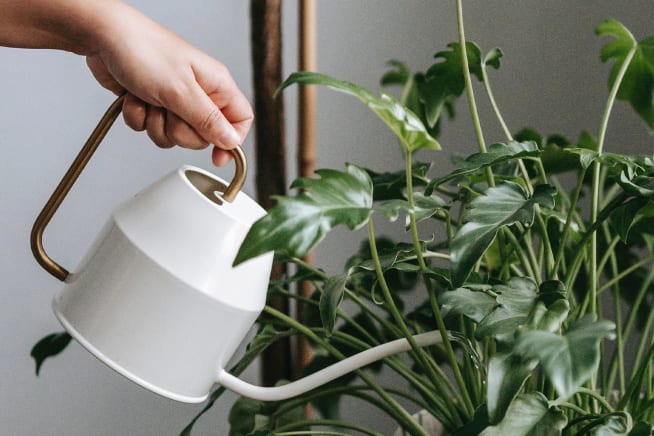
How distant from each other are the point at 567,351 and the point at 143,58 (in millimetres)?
386

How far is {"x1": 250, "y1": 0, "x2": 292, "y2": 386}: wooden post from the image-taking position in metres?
0.96

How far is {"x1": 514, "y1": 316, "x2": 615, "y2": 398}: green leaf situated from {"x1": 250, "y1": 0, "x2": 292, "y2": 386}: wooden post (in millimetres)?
560

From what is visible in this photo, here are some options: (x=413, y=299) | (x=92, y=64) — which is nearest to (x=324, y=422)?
(x=92, y=64)

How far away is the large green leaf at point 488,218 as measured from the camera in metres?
0.51

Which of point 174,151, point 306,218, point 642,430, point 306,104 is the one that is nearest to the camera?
point 306,218

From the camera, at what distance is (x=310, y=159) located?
3.55 feet

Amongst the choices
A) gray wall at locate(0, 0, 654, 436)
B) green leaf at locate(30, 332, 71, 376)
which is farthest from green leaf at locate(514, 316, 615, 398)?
gray wall at locate(0, 0, 654, 436)

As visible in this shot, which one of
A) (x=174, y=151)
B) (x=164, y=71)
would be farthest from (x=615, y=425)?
(x=174, y=151)

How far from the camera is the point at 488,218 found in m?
0.53

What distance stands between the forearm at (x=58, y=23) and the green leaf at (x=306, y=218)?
26 cm

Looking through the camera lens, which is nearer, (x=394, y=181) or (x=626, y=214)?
(x=626, y=214)

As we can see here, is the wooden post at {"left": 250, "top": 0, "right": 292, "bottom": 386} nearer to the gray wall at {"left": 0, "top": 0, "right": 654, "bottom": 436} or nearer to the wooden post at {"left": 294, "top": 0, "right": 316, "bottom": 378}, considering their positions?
the wooden post at {"left": 294, "top": 0, "right": 316, "bottom": 378}

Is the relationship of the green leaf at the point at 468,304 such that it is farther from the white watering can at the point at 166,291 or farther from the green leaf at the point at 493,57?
the green leaf at the point at 493,57

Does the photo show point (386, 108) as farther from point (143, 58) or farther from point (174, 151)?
point (174, 151)
